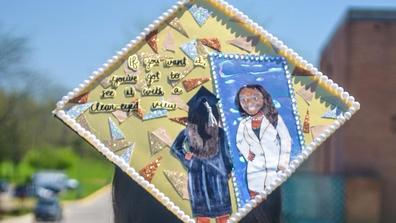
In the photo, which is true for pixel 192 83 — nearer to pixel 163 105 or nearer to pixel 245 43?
pixel 163 105

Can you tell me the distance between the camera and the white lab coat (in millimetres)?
2828

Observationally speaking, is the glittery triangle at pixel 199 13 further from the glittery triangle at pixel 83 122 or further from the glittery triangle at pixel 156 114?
the glittery triangle at pixel 83 122

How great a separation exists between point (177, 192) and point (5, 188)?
38207mm

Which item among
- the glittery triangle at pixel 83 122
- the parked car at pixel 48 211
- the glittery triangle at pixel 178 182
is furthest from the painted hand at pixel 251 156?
the parked car at pixel 48 211

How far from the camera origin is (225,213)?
2834 mm

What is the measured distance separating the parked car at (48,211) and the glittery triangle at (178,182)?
27.7m

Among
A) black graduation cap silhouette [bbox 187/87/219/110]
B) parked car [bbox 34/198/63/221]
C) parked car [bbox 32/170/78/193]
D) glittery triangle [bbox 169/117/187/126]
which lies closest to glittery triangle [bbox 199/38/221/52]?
black graduation cap silhouette [bbox 187/87/219/110]

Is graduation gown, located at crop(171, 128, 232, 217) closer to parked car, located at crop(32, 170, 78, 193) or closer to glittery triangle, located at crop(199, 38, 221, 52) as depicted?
glittery triangle, located at crop(199, 38, 221, 52)

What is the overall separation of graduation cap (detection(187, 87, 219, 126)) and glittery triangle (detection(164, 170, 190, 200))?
0.21 m

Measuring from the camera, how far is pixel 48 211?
98.8 ft

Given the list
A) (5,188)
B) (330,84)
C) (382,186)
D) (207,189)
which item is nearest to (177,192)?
(207,189)

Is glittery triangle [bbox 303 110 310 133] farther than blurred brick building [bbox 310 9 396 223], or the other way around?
blurred brick building [bbox 310 9 396 223]

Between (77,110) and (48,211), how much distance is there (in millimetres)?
27918

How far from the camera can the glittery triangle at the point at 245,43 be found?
291 centimetres
